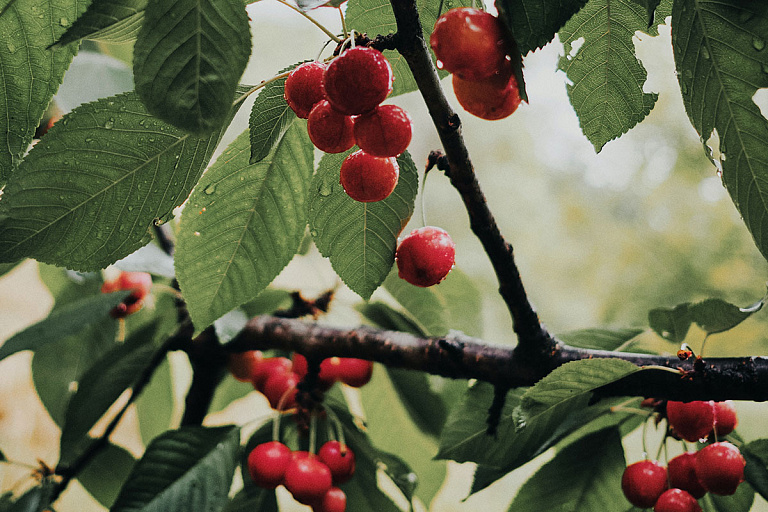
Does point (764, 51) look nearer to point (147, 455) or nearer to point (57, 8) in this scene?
point (57, 8)

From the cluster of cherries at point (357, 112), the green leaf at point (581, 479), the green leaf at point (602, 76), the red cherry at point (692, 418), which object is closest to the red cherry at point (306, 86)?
the cluster of cherries at point (357, 112)

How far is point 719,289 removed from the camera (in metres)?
2.97

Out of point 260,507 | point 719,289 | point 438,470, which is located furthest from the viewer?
point 719,289

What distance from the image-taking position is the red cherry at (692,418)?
0.67 meters

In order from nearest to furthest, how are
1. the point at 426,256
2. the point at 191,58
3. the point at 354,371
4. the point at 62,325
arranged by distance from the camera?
1. the point at 191,58
2. the point at 426,256
3. the point at 62,325
4. the point at 354,371

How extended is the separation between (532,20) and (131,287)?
97 cm

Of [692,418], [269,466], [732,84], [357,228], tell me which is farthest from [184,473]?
[732,84]

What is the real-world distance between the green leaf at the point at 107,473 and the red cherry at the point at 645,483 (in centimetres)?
89

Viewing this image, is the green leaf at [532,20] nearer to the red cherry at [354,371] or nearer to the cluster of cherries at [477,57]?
the cluster of cherries at [477,57]

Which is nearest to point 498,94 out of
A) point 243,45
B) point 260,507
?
point 243,45

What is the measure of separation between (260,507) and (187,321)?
0.35m

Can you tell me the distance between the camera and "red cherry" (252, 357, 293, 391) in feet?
3.60

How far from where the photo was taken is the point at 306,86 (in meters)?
0.49

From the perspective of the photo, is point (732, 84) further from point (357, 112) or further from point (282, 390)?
point (282, 390)
